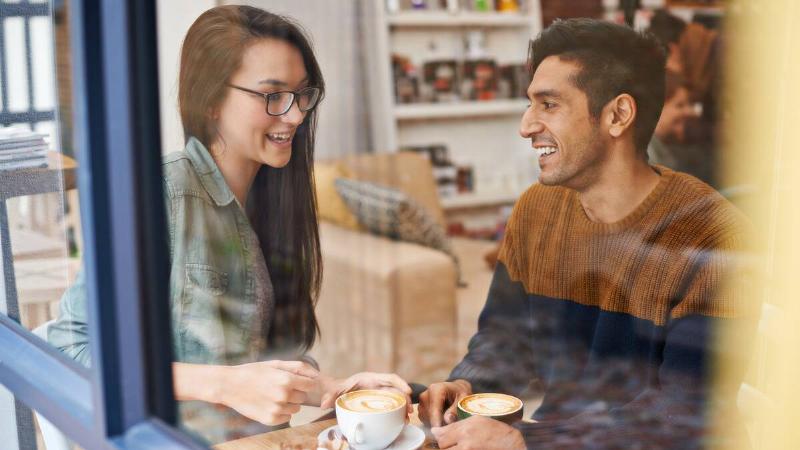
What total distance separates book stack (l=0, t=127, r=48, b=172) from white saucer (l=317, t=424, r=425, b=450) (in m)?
0.67

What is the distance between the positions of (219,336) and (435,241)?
1.42 meters

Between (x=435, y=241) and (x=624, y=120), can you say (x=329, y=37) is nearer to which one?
(x=624, y=120)

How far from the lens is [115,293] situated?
76 centimetres

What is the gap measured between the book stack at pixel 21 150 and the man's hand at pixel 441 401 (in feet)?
2.38

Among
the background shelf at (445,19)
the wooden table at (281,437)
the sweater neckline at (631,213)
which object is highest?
the background shelf at (445,19)

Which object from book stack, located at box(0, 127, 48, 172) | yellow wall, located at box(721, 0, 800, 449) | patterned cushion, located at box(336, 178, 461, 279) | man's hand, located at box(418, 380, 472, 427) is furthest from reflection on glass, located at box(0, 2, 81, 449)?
patterned cushion, located at box(336, 178, 461, 279)

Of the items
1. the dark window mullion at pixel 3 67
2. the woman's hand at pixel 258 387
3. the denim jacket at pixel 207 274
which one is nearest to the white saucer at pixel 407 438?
the woman's hand at pixel 258 387

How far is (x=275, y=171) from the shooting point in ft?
3.72

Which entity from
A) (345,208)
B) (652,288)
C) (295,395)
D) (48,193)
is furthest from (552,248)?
(345,208)

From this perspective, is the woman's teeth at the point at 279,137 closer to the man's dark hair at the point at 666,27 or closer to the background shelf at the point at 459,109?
the background shelf at the point at 459,109

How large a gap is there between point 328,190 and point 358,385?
1.41 feet

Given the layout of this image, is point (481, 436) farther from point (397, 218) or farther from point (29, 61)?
point (397, 218)

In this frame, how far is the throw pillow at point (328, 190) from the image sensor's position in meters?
1.26

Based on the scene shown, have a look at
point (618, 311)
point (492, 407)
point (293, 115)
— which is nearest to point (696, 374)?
point (618, 311)
